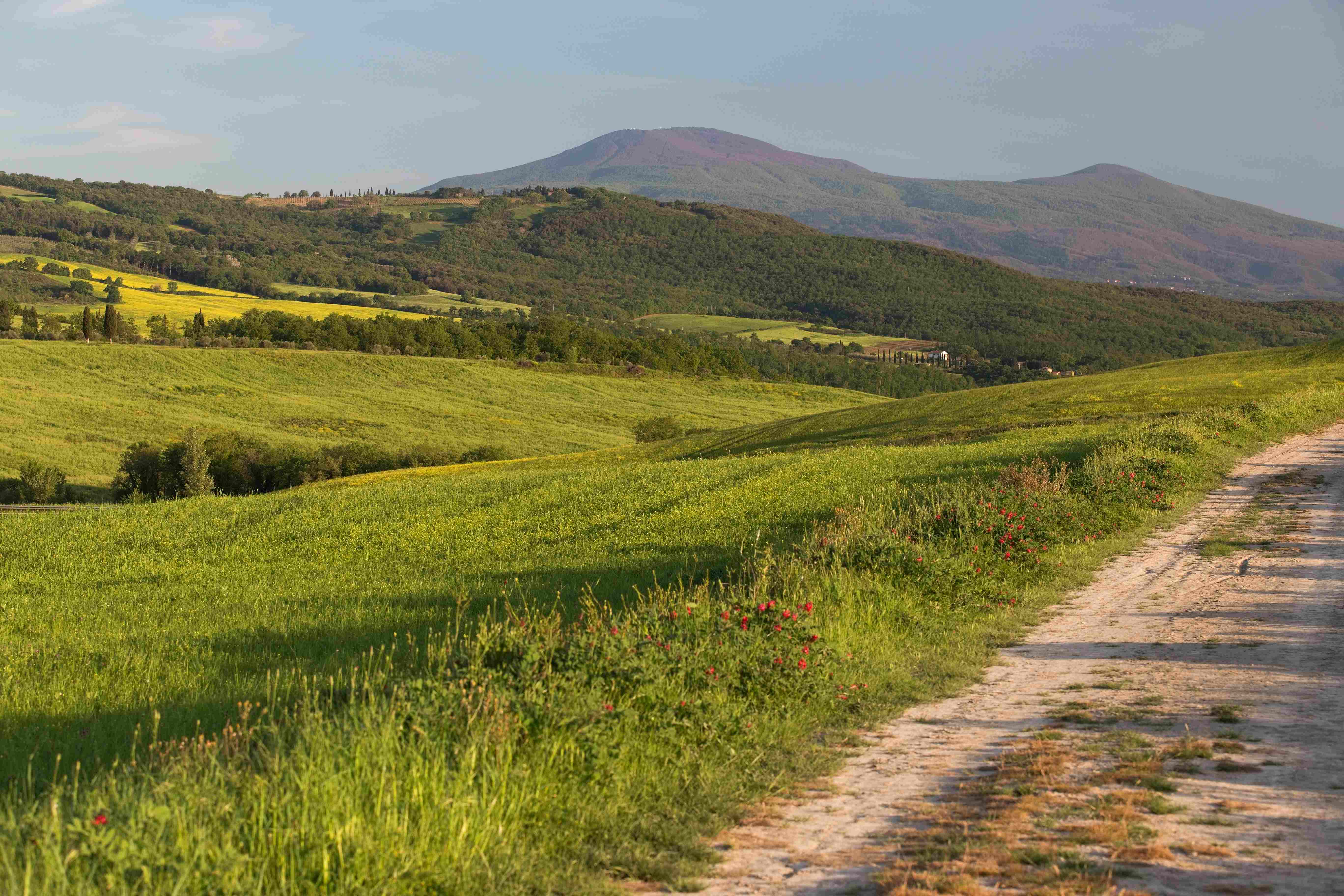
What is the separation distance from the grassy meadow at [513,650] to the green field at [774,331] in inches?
5657

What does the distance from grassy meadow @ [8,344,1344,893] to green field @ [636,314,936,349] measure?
144 metres

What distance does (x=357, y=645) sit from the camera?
1312cm

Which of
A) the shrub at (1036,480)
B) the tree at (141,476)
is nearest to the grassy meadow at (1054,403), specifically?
the shrub at (1036,480)

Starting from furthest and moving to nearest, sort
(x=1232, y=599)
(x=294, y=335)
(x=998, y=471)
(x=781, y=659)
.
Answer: (x=294, y=335) < (x=998, y=471) < (x=1232, y=599) < (x=781, y=659)

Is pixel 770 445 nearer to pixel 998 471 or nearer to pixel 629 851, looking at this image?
pixel 998 471

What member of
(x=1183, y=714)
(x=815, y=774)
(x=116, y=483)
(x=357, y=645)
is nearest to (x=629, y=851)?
(x=815, y=774)

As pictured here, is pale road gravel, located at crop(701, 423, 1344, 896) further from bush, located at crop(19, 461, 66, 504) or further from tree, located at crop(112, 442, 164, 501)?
tree, located at crop(112, 442, 164, 501)

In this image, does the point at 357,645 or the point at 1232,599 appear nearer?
the point at 1232,599

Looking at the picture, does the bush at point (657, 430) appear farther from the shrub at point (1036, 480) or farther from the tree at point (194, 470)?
the shrub at point (1036, 480)

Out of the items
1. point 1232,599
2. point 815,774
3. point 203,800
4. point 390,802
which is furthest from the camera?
point 1232,599

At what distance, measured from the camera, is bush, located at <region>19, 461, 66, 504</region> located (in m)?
56.5

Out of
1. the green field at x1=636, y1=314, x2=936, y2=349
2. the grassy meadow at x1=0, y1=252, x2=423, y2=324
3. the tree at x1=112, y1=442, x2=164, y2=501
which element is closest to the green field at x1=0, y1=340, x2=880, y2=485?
the tree at x1=112, y1=442, x2=164, y2=501

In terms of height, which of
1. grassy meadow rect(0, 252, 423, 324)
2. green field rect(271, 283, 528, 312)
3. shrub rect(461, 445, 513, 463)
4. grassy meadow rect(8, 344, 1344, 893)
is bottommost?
shrub rect(461, 445, 513, 463)

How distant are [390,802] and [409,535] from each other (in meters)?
19.6
